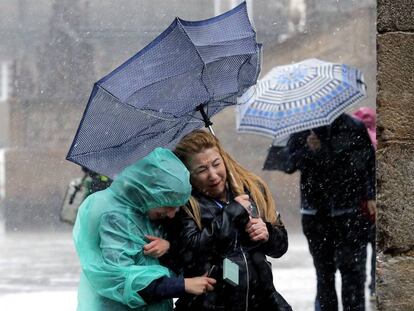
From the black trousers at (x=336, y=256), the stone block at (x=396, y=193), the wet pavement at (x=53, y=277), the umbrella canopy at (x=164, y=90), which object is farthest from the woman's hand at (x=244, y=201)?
the wet pavement at (x=53, y=277)

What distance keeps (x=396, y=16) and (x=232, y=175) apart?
3.46ft

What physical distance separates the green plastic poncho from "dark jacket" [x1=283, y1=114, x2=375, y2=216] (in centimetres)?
353

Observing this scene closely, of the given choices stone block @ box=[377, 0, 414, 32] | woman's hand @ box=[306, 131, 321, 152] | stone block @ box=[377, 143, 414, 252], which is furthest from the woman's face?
woman's hand @ box=[306, 131, 321, 152]

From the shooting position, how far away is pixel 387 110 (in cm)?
389

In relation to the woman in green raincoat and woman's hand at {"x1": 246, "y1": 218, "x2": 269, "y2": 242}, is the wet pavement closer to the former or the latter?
woman's hand at {"x1": 246, "y1": 218, "x2": 269, "y2": 242}

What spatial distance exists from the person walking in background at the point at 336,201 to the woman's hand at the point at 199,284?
11.1 feet

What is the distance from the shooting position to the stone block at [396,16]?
389 centimetres

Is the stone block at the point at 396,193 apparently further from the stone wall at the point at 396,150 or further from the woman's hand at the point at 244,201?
the woman's hand at the point at 244,201

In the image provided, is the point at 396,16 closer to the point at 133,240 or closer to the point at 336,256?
the point at 133,240

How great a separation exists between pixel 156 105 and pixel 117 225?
2.16 ft

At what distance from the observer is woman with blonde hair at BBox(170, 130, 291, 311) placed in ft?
14.5

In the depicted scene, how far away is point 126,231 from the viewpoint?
4320 millimetres

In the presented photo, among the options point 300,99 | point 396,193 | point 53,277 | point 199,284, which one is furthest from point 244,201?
point 53,277

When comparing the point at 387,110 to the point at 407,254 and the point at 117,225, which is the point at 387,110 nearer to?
the point at 407,254
